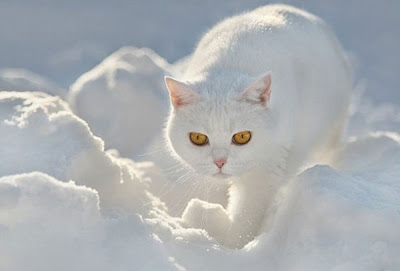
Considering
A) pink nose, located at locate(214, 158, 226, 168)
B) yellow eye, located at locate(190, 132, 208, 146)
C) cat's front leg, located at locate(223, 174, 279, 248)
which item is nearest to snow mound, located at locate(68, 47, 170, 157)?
cat's front leg, located at locate(223, 174, 279, 248)

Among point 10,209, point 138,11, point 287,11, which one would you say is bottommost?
point 10,209

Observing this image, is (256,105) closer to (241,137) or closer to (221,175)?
(241,137)

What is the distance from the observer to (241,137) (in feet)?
7.84

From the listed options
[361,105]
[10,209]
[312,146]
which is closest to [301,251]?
[10,209]

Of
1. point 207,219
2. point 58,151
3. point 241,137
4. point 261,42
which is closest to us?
point 58,151

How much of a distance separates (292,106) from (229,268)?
0.94 metres

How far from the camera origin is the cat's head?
236 cm

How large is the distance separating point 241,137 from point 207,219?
0.37 metres

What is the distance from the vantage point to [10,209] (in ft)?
5.95

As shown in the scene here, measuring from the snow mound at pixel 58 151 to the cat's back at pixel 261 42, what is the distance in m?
0.57

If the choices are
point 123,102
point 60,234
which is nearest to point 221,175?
point 60,234

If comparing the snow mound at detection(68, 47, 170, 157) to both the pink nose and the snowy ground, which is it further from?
the pink nose

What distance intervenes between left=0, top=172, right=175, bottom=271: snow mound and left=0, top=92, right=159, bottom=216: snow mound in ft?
1.05

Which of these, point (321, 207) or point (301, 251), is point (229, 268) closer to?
point (301, 251)
